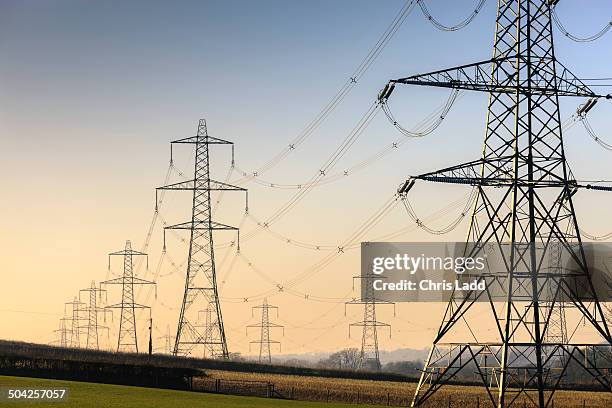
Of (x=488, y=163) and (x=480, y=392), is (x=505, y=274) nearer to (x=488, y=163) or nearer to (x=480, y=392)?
(x=488, y=163)

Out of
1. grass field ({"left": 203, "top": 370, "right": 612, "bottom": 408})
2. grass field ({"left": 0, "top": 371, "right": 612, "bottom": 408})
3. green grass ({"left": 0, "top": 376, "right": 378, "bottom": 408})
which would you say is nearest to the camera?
green grass ({"left": 0, "top": 376, "right": 378, "bottom": 408})

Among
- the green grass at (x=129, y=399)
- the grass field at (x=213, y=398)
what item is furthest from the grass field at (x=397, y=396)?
the green grass at (x=129, y=399)

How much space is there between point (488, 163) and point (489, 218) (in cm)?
328

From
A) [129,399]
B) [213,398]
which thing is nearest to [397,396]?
[213,398]

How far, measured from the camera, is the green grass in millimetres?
55094

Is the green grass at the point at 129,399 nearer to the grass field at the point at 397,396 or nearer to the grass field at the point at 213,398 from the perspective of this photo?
the grass field at the point at 213,398

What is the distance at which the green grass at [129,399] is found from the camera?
5509 centimetres

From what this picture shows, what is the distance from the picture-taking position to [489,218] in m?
54.9

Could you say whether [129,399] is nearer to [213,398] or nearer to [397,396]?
[213,398]

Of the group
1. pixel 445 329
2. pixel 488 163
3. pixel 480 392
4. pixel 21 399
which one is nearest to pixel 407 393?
pixel 480 392

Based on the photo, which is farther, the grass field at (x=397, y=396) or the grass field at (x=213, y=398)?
the grass field at (x=397, y=396)

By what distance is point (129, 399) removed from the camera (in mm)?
60188

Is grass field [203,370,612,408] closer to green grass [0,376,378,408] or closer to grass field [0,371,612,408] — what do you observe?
grass field [0,371,612,408]

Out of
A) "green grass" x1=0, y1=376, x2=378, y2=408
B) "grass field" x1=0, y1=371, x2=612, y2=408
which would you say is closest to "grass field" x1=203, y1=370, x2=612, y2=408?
"grass field" x1=0, y1=371, x2=612, y2=408
